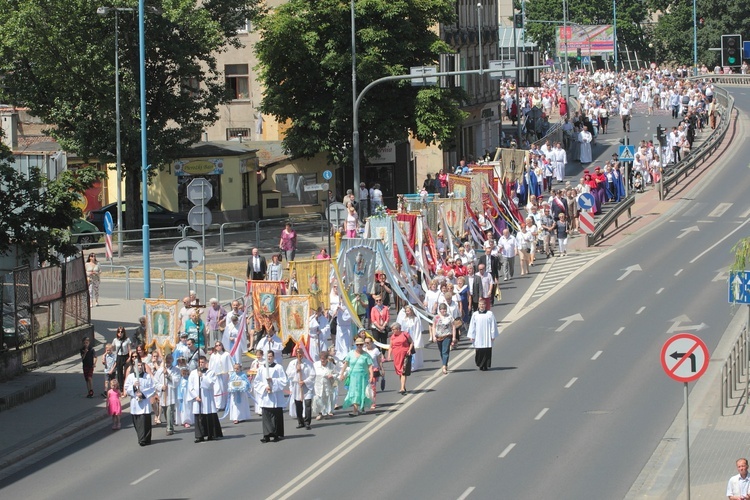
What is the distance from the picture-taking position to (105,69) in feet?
152

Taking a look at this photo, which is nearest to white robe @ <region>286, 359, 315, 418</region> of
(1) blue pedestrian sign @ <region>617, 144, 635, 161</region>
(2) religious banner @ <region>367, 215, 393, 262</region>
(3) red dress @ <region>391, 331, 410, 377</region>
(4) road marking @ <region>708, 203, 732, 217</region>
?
(3) red dress @ <region>391, 331, 410, 377</region>

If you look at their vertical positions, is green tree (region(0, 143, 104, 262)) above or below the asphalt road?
above

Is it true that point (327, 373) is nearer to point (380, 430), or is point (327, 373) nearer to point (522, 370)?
point (380, 430)

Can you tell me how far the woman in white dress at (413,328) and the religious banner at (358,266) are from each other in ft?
10.5

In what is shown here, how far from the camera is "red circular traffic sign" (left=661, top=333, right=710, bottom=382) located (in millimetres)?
18125

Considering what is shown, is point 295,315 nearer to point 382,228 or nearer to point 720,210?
point 382,228

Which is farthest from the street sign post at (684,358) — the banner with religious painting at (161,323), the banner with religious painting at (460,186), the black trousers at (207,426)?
the banner with religious painting at (460,186)

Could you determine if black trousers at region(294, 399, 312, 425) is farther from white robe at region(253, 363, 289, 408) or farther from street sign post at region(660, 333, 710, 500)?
street sign post at region(660, 333, 710, 500)

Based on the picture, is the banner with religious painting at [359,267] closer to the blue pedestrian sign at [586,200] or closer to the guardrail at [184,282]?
the guardrail at [184,282]

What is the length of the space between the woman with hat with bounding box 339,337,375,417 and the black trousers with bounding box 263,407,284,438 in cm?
173

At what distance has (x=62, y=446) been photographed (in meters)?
23.2

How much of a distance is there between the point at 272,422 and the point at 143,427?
215cm

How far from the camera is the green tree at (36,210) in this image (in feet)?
94.3

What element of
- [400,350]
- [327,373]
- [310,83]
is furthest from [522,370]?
[310,83]
